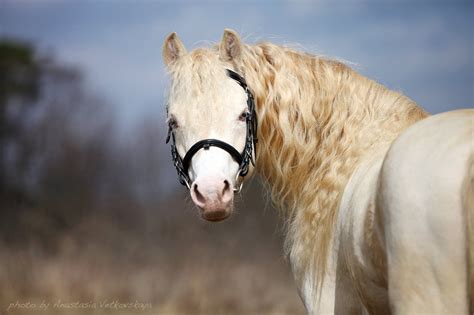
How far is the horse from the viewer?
6.63ft

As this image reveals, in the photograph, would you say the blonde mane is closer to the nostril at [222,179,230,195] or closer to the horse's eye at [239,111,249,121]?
the horse's eye at [239,111,249,121]

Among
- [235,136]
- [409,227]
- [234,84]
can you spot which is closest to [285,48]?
[234,84]

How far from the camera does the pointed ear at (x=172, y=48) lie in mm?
3301

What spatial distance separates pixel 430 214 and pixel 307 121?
51.4 inches

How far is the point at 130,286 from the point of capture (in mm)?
8773

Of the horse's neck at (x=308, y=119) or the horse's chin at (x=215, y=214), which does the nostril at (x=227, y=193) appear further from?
the horse's neck at (x=308, y=119)

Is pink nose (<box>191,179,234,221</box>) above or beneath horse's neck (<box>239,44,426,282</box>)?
beneath

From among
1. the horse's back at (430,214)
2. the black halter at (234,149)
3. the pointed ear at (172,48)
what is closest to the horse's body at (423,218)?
the horse's back at (430,214)

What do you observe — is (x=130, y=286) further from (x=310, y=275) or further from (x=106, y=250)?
(x=310, y=275)

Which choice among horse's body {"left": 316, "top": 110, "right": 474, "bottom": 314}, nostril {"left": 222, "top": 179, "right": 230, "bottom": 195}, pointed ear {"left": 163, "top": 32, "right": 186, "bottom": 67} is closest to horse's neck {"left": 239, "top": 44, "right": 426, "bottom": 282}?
pointed ear {"left": 163, "top": 32, "right": 186, "bottom": 67}

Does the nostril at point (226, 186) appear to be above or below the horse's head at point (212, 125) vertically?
below

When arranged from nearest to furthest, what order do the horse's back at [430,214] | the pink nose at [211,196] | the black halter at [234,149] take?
the horse's back at [430,214] < the pink nose at [211,196] < the black halter at [234,149]

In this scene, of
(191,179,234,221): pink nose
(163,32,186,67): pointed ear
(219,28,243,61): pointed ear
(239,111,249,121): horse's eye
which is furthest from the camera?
(163,32,186,67): pointed ear

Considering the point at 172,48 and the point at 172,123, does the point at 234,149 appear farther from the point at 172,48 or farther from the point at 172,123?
the point at 172,48
